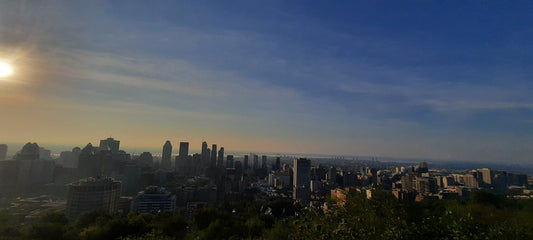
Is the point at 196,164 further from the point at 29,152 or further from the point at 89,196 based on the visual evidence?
the point at 89,196

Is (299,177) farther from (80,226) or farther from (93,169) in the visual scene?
(80,226)

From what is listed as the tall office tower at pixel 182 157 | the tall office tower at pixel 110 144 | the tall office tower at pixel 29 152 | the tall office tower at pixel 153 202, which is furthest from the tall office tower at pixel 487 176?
the tall office tower at pixel 29 152

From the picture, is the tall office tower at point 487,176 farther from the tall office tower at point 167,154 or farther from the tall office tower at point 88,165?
the tall office tower at point 88,165

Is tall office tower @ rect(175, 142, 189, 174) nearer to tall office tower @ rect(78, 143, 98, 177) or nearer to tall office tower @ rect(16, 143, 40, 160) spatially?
tall office tower @ rect(78, 143, 98, 177)

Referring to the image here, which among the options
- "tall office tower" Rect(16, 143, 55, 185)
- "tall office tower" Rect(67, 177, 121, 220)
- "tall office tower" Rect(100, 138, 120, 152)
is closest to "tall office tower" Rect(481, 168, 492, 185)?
"tall office tower" Rect(67, 177, 121, 220)

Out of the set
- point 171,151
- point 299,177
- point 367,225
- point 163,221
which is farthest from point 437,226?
point 171,151

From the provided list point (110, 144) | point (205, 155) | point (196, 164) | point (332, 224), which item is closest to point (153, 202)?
point (332, 224)

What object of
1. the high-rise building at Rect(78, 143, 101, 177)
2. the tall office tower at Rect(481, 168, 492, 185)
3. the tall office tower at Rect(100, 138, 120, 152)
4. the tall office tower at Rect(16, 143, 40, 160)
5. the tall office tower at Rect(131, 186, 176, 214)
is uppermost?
the tall office tower at Rect(100, 138, 120, 152)

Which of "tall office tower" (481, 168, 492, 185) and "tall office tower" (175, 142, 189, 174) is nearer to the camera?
"tall office tower" (481, 168, 492, 185)
